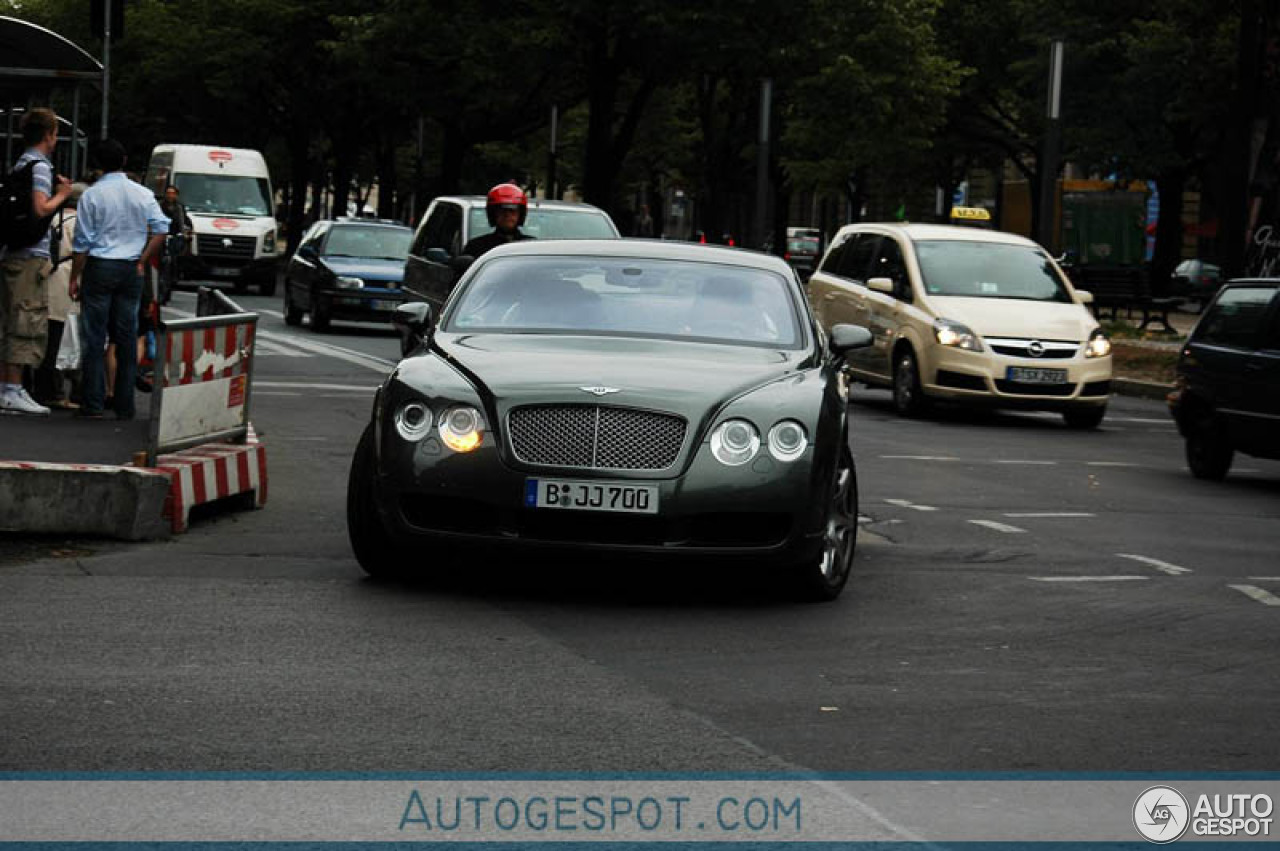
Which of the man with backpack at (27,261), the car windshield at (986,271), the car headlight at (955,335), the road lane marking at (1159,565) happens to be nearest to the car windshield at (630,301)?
the road lane marking at (1159,565)

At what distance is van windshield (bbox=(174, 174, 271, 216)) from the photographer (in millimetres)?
46719

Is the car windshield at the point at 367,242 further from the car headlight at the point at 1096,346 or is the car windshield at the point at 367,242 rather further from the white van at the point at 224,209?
the car headlight at the point at 1096,346

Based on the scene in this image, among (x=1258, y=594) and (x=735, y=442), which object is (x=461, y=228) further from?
(x=735, y=442)

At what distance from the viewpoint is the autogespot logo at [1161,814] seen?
18.7ft

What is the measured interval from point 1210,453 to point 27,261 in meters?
7.85

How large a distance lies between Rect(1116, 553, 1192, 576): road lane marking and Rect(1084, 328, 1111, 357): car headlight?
985 cm

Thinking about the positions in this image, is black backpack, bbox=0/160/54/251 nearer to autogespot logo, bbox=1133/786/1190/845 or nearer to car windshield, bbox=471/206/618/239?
car windshield, bbox=471/206/618/239

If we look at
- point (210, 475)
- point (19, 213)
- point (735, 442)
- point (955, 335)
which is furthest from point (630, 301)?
point (955, 335)

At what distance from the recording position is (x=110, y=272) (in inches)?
582

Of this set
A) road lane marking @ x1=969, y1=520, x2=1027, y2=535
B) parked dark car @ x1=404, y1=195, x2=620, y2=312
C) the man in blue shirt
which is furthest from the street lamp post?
road lane marking @ x1=969, y1=520, x2=1027, y2=535

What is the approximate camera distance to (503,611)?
9.05 meters

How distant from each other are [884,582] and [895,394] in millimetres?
11951

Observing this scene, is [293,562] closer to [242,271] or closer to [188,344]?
[188,344]

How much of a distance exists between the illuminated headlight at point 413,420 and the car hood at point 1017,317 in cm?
1249
